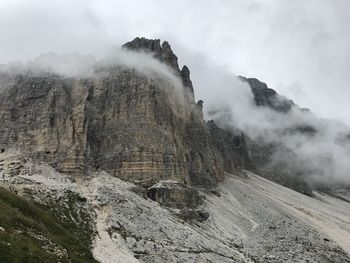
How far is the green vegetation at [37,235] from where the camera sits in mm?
59594

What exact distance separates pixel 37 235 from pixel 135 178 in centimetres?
7069

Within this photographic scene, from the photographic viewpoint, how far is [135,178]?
143 metres

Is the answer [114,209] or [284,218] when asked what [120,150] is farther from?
[284,218]

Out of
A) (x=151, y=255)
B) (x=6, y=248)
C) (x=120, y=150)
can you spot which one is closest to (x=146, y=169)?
(x=120, y=150)

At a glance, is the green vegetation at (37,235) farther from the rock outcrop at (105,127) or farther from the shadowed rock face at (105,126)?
the shadowed rock face at (105,126)

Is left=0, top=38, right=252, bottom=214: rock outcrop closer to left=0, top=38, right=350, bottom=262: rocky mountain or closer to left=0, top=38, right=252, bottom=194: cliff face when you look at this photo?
left=0, top=38, right=252, bottom=194: cliff face

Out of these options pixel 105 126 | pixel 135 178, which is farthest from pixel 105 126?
pixel 135 178

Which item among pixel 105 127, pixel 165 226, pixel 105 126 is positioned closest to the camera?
pixel 165 226

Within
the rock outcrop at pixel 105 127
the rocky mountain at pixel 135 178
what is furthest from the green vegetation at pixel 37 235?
the rock outcrop at pixel 105 127

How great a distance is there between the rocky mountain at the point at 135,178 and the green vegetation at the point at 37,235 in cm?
54

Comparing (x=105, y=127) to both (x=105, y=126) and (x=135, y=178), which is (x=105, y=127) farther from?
(x=135, y=178)

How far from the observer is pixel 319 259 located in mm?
121562

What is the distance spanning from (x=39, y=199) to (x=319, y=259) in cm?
6460

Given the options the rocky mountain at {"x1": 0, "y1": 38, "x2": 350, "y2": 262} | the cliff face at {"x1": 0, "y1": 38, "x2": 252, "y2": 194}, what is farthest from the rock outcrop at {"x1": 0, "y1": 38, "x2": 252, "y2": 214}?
the rocky mountain at {"x1": 0, "y1": 38, "x2": 350, "y2": 262}
